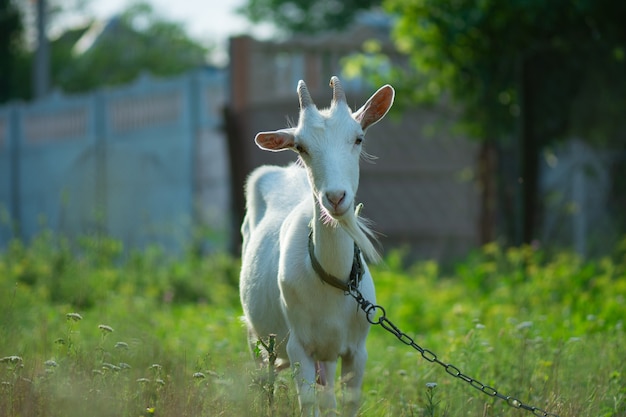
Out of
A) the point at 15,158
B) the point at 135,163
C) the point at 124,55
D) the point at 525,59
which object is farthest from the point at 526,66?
the point at 124,55

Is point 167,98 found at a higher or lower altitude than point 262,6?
lower

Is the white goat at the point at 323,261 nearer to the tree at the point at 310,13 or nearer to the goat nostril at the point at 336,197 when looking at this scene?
the goat nostril at the point at 336,197

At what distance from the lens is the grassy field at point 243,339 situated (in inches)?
163

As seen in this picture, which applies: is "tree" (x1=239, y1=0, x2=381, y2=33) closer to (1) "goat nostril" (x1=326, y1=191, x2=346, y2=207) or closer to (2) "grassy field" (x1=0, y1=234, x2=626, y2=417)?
(2) "grassy field" (x1=0, y1=234, x2=626, y2=417)

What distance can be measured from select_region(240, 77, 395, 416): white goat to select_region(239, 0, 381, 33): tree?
2967 cm

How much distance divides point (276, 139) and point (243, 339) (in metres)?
2.79

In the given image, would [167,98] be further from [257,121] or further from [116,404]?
[116,404]

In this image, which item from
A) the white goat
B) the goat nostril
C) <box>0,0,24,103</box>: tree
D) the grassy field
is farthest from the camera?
<box>0,0,24,103</box>: tree

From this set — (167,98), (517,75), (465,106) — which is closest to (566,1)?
(517,75)

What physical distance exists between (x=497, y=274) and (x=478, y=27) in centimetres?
266

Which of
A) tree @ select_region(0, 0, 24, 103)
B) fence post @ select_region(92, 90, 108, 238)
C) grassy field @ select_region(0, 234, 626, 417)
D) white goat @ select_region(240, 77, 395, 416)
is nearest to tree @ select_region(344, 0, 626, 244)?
grassy field @ select_region(0, 234, 626, 417)

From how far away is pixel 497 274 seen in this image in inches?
377

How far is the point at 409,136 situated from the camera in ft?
44.5

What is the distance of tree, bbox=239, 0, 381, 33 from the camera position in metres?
34.6
